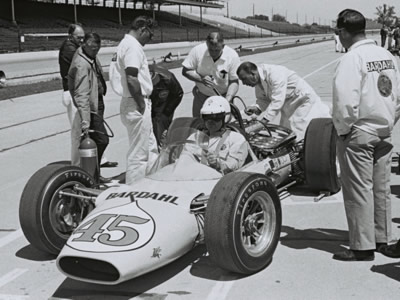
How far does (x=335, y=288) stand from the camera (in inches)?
170

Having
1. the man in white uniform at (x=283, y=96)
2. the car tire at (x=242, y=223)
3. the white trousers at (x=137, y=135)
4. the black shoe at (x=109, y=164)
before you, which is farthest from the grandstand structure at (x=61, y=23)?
the car tire at (x=242, y=223)

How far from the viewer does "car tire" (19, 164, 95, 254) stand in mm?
4840

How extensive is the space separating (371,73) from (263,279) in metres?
1.76

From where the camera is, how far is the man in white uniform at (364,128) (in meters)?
4.50

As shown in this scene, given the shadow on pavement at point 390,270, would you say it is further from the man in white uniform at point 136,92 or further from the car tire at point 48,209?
the man in white uniform at point 136,92

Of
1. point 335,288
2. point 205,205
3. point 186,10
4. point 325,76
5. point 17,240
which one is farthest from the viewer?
point 186,10

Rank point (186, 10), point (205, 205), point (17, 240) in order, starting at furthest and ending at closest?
point (186, 10)
point (17, 240)
point (205, 205)

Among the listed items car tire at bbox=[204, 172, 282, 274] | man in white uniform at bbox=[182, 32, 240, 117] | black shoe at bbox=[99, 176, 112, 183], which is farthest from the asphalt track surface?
man in white uniform at bbox=[182, 32, 240, 117]

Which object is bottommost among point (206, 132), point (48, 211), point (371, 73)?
point (48, 211)

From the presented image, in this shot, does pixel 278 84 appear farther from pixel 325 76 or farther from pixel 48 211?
pixel 325 76

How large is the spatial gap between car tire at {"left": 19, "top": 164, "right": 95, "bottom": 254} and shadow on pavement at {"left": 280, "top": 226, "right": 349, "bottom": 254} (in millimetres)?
1959

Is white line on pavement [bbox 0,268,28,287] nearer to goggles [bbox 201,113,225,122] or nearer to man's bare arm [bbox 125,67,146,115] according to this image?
goggles [bbox 201,113,225,122]

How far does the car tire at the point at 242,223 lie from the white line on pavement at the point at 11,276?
5.35 feet

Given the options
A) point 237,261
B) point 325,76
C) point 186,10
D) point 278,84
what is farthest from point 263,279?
point 186,10
